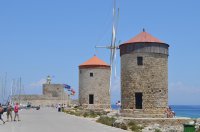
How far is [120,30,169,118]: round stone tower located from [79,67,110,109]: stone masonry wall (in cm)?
1337

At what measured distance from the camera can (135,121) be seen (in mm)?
26516

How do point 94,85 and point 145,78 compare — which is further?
point 94,85

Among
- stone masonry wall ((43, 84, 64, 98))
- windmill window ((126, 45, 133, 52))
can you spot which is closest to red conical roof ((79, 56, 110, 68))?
windmill window ((126, 45, 133, 52))

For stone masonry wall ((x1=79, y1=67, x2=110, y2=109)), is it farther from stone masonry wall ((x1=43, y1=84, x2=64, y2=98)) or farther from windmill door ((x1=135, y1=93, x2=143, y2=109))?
stone masonry wall ((x1=43, y1=84, x2=64, y2=98))

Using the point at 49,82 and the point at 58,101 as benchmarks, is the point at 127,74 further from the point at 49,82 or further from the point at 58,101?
the point at 49,82

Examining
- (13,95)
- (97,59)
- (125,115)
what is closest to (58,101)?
(13,95)

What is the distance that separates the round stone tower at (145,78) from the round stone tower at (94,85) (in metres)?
13.4

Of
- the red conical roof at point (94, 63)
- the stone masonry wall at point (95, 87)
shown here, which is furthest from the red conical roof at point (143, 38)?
the red conical roof at point (94, 63)

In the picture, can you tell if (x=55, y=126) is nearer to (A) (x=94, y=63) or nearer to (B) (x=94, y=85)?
(B) (x=94, y=85)

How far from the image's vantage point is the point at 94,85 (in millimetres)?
42906

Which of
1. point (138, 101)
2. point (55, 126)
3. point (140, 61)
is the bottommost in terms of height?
point (55, 126)

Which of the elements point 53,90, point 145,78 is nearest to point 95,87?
point 145,78

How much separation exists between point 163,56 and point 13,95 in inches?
2357

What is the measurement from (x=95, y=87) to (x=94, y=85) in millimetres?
232
